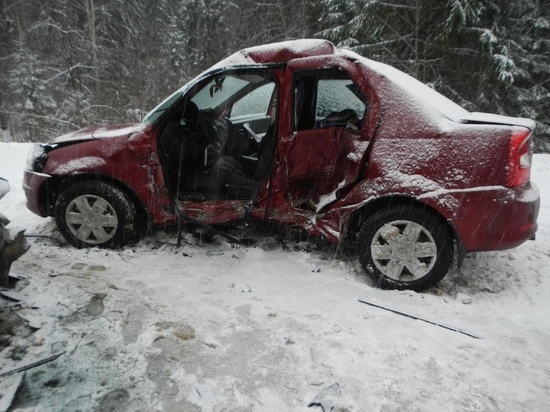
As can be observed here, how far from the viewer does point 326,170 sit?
342cm

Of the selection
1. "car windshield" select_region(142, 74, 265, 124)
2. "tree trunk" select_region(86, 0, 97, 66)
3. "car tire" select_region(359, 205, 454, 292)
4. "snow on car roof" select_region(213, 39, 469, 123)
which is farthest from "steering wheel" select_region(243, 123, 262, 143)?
"tree trunk" select_region(86, 0, 97, 66)

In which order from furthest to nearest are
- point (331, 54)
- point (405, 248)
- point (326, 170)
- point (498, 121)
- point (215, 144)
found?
point (215, 144), point (326, 170), point (331, 54), point (405, 248), point (498, 121)

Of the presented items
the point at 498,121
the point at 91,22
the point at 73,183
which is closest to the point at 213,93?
the point at 73,183

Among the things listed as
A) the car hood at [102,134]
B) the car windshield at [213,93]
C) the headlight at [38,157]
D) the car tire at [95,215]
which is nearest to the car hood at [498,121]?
the car windshield at [213,93]

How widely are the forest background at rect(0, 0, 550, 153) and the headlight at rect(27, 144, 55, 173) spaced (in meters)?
10.9

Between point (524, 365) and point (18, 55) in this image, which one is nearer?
point (524, 365)

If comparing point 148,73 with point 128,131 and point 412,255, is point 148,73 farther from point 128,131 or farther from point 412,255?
point 412,255

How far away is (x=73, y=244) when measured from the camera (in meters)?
3.79

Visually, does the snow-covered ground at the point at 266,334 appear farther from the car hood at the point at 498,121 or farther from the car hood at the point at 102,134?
the car hood at the point at 498,121

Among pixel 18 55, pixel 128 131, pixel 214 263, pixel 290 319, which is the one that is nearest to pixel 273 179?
pixel 214 263

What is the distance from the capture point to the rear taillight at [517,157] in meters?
2.66

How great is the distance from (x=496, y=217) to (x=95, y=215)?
3.73m

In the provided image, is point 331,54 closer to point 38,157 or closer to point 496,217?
point 496,217

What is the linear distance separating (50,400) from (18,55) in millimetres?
23030
